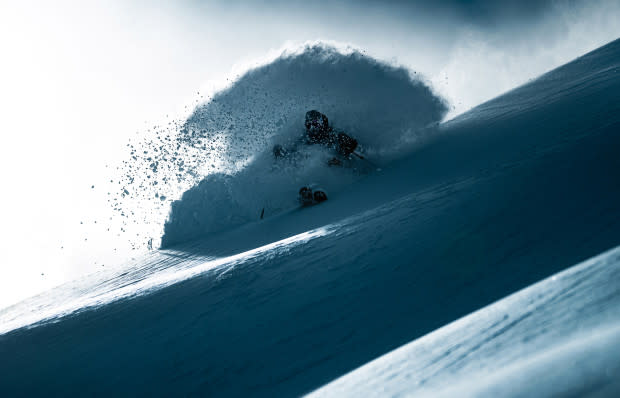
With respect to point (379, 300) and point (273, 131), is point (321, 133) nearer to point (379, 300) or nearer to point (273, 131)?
point (273, 131)

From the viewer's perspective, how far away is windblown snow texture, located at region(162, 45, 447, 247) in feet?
28.0

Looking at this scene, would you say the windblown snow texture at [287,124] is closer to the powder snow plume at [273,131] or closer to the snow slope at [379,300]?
the powder snow plume at [273,131]

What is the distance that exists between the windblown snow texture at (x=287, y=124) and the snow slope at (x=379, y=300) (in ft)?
15.7

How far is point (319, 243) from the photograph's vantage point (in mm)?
3098

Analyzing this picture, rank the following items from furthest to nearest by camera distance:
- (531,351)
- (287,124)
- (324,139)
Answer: (287,124)
(324,139)
(531,351)

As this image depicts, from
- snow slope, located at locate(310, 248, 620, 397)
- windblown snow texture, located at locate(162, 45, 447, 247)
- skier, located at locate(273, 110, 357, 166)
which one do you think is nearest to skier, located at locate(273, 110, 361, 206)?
skier, located at locate(273, 110, 357, 166)

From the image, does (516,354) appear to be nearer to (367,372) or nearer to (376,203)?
(367,372)

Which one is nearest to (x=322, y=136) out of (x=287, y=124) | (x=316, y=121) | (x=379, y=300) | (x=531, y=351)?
(x=316, y=121)

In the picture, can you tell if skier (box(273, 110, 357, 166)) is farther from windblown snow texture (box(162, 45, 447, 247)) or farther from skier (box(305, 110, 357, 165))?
windblown snow texture (box(162, 45, 447, 247))

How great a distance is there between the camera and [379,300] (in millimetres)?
1781

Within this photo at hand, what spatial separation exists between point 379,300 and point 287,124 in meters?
8.70

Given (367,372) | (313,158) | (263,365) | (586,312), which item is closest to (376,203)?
(263,365)

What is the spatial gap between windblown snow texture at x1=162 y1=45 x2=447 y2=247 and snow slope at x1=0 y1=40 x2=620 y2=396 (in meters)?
4.78

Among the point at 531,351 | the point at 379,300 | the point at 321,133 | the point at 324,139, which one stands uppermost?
the point at 321,133
